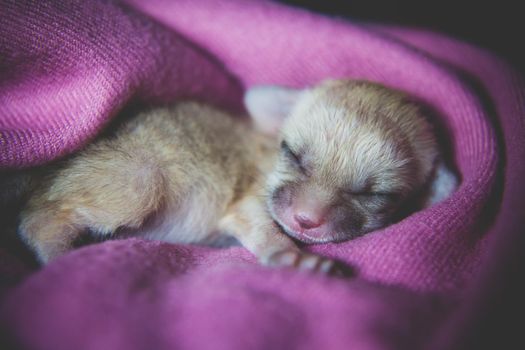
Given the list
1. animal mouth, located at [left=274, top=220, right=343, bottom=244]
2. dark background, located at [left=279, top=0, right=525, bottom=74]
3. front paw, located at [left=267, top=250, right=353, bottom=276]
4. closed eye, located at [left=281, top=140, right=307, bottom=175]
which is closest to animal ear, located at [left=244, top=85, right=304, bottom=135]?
closed eye, located at [left=281, top=140, right=307, bottom=175]

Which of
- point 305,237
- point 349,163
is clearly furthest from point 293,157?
point 305,237

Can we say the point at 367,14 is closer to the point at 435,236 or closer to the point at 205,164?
the point at 205,164

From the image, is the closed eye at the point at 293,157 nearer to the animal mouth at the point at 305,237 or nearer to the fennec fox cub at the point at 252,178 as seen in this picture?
the fennec fox cub at the point at 252,178

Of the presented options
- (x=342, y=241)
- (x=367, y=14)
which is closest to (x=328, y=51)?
(x=367, y=14)

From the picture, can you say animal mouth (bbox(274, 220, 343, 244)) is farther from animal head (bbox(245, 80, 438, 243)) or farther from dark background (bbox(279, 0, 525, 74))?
dark background (bbox(279, 0, 525, 74))

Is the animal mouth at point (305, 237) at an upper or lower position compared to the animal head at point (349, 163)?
lower

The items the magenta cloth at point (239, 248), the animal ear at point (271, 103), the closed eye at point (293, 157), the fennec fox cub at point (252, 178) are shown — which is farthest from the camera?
the animal ear at point (271, 103)

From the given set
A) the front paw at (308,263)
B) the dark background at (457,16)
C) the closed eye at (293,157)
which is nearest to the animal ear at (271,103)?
the closed eye at (293,157)
